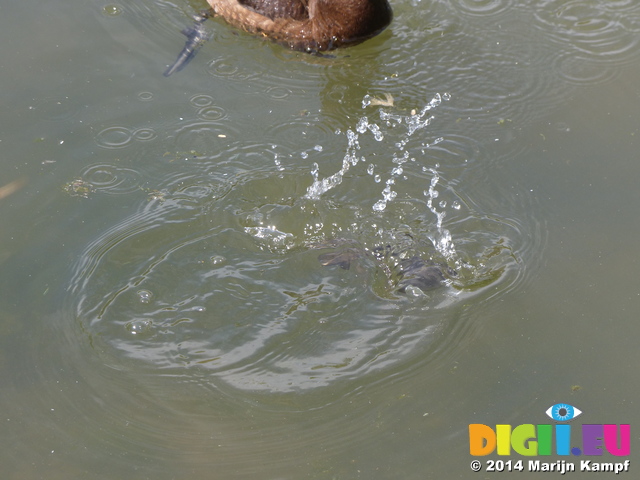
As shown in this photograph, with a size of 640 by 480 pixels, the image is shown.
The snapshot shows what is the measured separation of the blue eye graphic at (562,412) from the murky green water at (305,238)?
0.05 meters

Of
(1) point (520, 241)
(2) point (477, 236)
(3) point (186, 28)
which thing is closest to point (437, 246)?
(2) point (477, 236)

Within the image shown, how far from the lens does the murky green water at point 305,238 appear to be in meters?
3.21

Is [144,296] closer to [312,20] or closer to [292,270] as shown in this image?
[292,270]

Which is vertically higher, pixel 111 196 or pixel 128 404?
pixel 111 196

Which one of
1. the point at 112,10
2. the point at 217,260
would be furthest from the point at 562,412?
the point at 112,10

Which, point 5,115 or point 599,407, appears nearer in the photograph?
point 599,407

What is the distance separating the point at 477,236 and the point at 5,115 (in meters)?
3.19

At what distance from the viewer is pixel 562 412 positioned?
324 centimetres

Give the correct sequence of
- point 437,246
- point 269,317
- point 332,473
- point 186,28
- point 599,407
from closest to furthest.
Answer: point 332,473 → point 599,407 → point 269,317 → point 437,246 → point 186,28

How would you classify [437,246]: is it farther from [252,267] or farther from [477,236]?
[252,267]

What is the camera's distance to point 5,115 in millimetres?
4555

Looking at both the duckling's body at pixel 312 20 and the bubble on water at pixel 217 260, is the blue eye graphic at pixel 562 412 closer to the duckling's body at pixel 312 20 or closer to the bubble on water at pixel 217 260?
the bubble on water at pixel 217 260

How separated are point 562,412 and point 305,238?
5.48 feet

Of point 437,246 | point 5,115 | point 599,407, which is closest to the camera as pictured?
point 599,407
